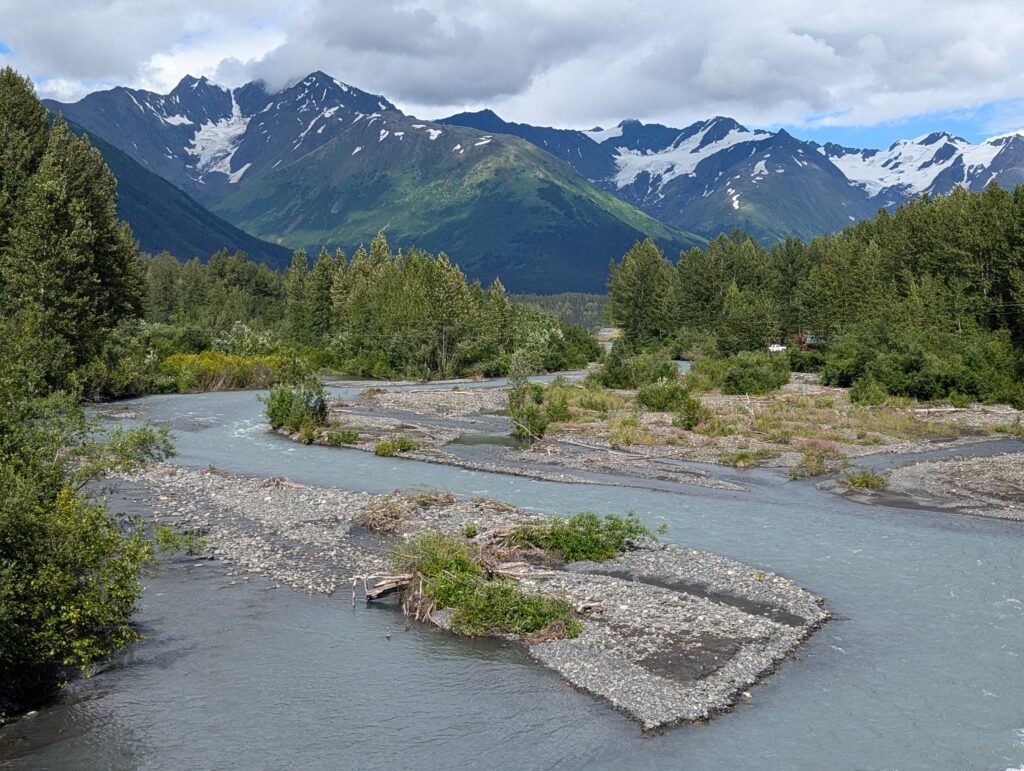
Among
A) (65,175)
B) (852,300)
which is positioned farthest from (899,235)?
(65,175)

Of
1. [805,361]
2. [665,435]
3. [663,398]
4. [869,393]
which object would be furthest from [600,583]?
[805,361]

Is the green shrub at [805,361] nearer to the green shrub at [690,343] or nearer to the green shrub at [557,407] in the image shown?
the green shrub at [690,343]

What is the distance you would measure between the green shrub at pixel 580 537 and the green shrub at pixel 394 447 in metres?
23.1

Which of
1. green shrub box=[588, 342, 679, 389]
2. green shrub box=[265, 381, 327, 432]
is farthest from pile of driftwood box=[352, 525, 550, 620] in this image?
green shrub box=[588, 342, 679, 389]

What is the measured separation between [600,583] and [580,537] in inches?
150

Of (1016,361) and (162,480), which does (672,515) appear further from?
(1016,361)

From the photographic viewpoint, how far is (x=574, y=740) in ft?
60.7

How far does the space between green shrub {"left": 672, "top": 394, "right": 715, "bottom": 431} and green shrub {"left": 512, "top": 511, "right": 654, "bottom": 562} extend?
3014 cm

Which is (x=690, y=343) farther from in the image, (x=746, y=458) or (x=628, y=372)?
(x=746, y=458)

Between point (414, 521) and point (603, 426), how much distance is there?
98.8ft

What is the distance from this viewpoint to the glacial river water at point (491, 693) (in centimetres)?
1791

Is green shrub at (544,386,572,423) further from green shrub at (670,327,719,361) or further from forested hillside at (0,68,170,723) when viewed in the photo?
green shrub at (670,327,719,361)

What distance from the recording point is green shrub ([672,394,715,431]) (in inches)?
2414

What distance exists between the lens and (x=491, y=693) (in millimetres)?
20750
